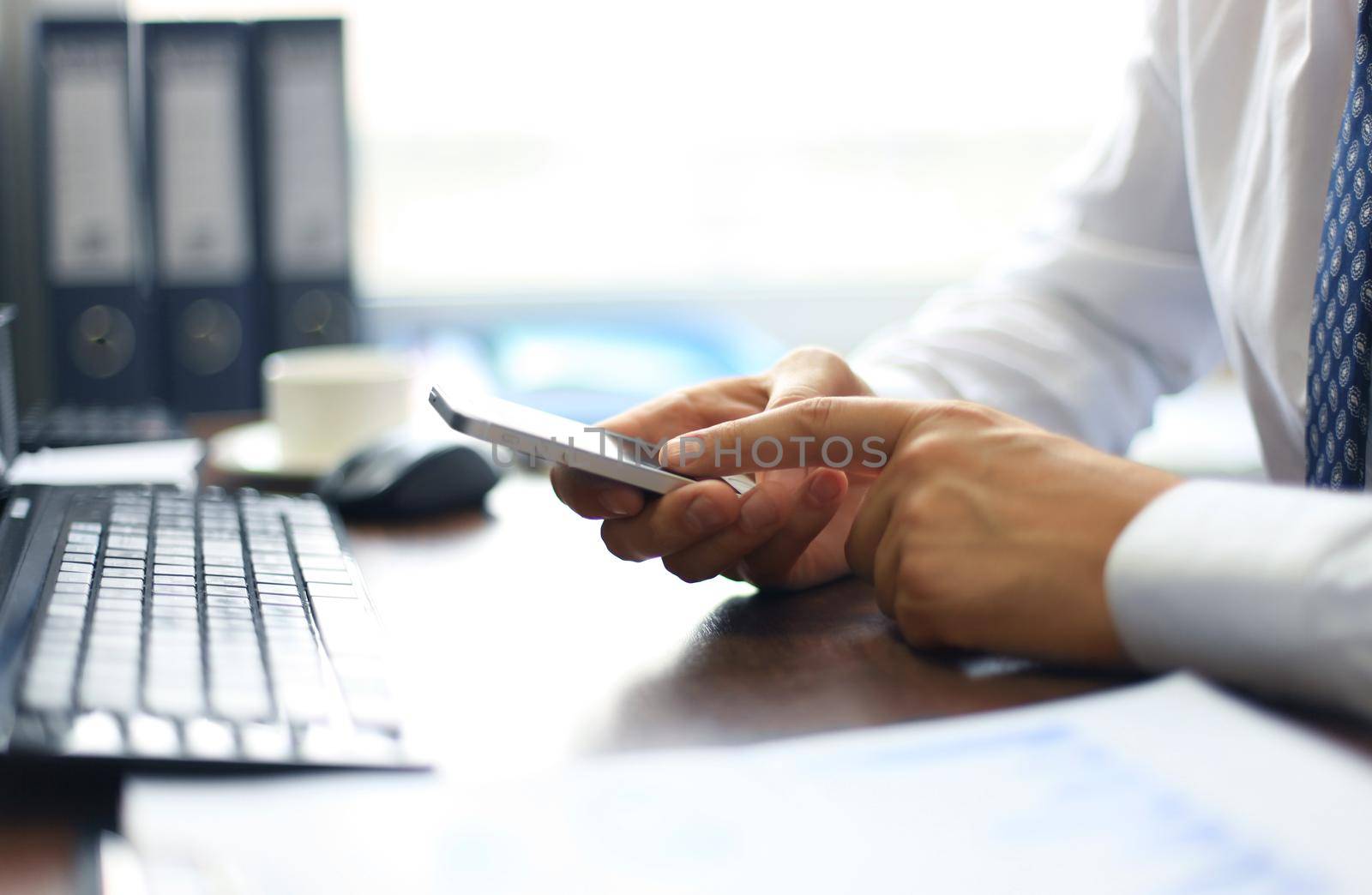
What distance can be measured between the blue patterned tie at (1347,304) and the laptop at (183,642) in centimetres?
49

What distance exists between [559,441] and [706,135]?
5.22ft

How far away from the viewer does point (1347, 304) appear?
0.61m

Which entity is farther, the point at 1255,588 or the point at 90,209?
A: the point at 90,209

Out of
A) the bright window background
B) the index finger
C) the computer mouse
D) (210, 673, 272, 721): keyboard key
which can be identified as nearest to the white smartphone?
the index finger

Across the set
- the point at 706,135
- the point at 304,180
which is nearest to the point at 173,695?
the point at 304,180

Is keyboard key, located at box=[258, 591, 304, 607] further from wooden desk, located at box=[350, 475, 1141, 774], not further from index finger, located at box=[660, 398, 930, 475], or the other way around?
index finger, located at box=[660, 398, 930, 475]

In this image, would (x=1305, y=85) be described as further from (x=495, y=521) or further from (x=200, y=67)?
(x=200, y=67)

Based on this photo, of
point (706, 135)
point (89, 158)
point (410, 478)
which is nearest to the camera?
point (410, 478)

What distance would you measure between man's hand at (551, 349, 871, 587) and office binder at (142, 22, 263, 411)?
762mm

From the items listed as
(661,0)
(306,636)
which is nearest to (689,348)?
(661,0)

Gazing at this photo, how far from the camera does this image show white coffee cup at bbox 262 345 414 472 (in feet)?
3.10

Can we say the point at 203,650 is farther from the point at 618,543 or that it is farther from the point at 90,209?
the point at 90,209

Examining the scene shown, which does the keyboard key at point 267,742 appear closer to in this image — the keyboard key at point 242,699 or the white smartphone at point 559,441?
the keyboard key at point 242,699

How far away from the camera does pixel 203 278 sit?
126 centimetres
